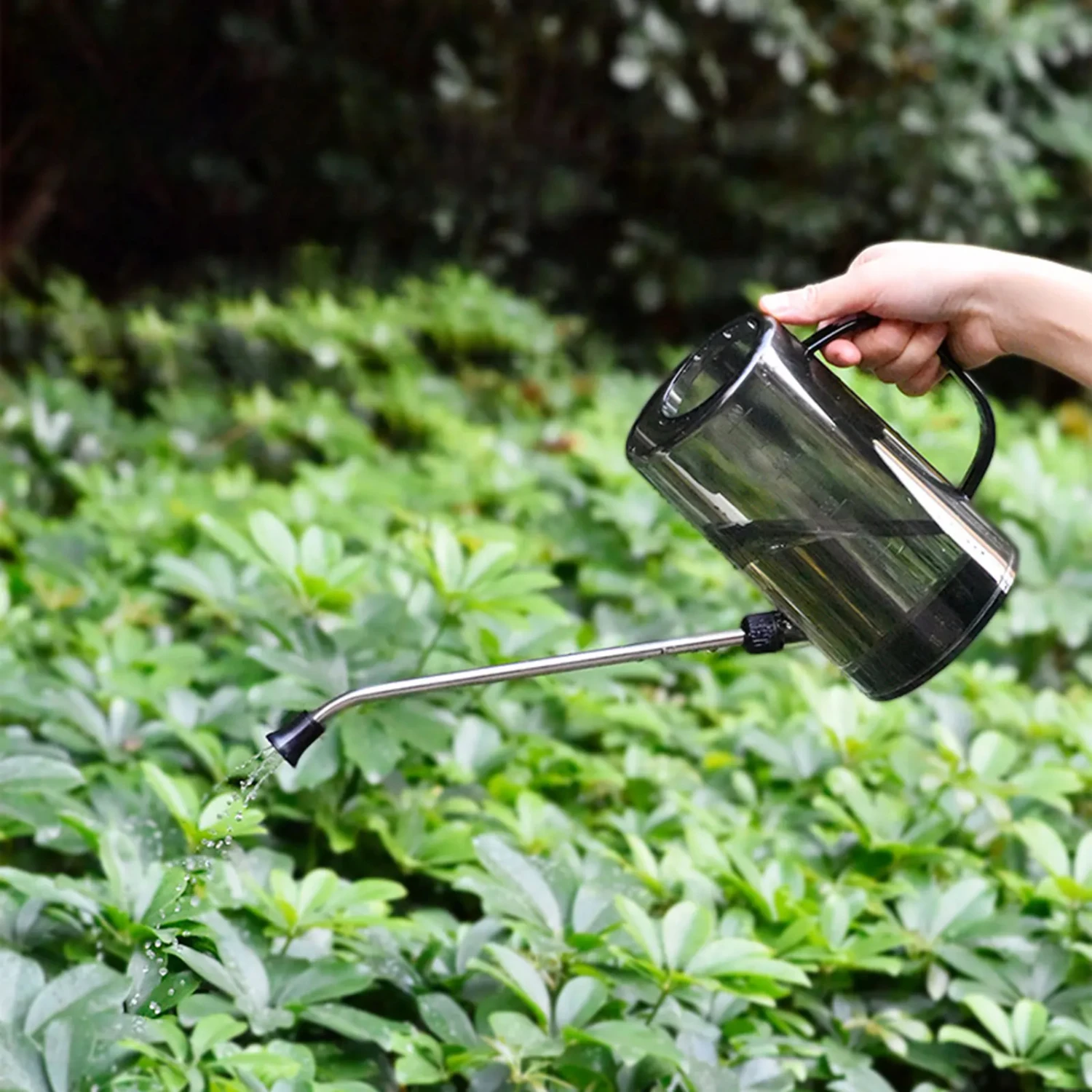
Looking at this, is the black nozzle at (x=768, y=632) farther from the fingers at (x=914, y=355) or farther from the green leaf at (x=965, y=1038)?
the green leaf at (x=965, y=1038)

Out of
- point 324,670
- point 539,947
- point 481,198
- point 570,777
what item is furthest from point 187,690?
point 481,198

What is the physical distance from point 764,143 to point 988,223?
3.62 ft

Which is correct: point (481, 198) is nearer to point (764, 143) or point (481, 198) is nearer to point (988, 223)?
point (764, 143)

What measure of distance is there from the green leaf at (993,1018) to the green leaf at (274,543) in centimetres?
110

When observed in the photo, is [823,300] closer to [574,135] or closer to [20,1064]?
[20,1064]

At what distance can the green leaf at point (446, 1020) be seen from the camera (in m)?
1.64

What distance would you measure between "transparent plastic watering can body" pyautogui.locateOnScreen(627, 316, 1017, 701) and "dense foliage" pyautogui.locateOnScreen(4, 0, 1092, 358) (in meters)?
3.93

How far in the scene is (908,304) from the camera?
1.66 metres

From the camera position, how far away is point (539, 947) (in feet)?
5.53

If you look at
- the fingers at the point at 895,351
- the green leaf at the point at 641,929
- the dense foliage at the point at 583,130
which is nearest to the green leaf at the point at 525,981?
the green leaf at the point at 641,929

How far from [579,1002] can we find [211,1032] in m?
0.40

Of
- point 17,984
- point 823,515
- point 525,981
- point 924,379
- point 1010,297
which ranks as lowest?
point 17,984

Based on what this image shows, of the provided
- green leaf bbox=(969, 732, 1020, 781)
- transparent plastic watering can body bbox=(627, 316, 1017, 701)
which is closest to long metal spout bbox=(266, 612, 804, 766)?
transparent plastic watering can body bbox=(627, 316, 1017, 701)

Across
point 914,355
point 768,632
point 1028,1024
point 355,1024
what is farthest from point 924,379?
point 355,1024
